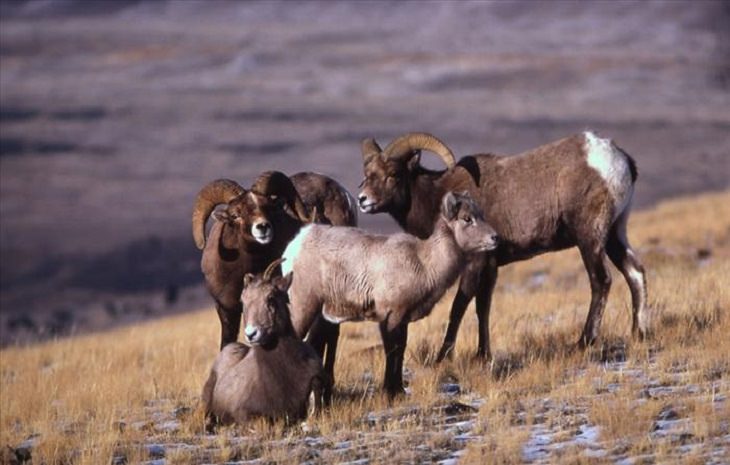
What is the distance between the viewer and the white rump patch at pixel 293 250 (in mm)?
13484

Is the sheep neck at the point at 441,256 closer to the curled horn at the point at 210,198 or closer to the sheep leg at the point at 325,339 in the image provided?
the sheep leg at the point at 325,339

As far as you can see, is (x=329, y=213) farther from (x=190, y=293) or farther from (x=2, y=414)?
(x=190, y=293)

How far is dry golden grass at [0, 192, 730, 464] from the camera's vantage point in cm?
1131

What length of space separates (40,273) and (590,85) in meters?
53.8

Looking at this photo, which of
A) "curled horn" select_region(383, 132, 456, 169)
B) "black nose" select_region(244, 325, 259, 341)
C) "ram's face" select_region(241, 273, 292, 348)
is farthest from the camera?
"curled horn" select_region(383, 132, 456, 169)

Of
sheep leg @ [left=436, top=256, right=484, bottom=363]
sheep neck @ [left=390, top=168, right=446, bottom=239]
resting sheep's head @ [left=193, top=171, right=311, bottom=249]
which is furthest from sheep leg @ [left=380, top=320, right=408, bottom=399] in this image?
sheep neck @ [left=390, top=168, right=446, bottom=239]

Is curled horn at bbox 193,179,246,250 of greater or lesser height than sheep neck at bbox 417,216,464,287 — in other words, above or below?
above

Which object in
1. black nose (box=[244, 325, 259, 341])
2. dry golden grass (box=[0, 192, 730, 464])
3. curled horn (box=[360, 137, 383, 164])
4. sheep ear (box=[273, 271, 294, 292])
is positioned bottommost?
dry golden grass (box=[0, 192, 730, 464])

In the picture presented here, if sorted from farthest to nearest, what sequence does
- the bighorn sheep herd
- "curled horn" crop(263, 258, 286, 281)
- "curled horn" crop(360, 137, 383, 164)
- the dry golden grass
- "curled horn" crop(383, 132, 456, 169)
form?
"curled horn" crop(360, 137, 383, 164) → "curled horn" crop(383, 132, 456, 169) → "curled horn" crop(263, 258, 286, 281) → the bighorn sheep herd → the dry golden grass

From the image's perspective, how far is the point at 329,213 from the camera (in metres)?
15.4

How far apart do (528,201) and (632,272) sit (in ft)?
4.05

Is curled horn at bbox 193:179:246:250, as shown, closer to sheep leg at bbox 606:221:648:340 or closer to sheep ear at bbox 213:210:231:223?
sheep ear at bbox 213:210:231:223

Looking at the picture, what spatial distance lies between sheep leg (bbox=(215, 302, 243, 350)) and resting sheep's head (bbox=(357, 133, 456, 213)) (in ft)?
5.12

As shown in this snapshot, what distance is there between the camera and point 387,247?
13258 mm
